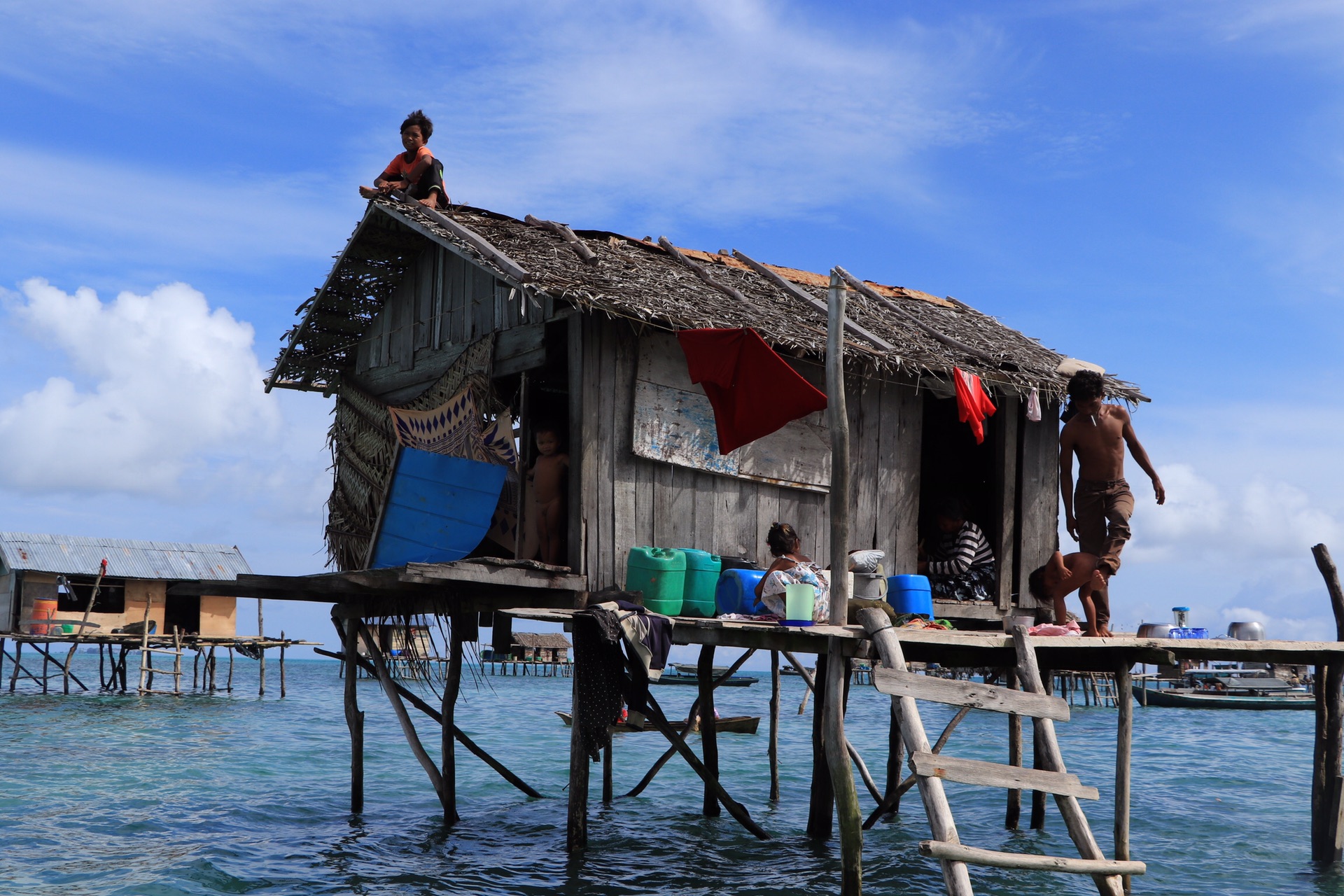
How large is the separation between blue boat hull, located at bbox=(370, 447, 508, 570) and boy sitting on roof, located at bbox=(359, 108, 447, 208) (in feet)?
8.54

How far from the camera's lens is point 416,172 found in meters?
11.4

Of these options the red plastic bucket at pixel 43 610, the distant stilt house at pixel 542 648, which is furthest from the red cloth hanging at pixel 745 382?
the distant stilt house at pixel 542 648

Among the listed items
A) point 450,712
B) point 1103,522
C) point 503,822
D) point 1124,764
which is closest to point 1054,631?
point 1124,764

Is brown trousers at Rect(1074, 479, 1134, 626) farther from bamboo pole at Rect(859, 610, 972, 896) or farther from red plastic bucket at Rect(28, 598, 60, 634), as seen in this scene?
red plastic bucket at Rect(28, 598, 60, 634)

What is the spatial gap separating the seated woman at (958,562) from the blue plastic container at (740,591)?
2.85 m

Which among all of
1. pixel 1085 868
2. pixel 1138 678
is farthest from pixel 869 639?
pixel 1138 678

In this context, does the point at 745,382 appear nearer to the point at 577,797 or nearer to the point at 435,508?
the point at 435,508

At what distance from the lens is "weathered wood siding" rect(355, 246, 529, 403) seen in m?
10.6

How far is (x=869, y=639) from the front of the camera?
727 centimetres

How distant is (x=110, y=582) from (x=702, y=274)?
29244mm

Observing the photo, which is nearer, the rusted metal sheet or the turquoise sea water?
the rusted metal sheet

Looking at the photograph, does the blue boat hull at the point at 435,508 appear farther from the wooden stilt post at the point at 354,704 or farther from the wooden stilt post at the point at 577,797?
the wooden stilt post at the point at 577,797

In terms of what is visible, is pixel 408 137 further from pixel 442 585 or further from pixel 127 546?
pixel 127 546

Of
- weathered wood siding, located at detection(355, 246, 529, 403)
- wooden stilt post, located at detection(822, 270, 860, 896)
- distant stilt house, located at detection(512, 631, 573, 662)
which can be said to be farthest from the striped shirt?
distant stilt house, located at detection(512, 631, 573, 662)
